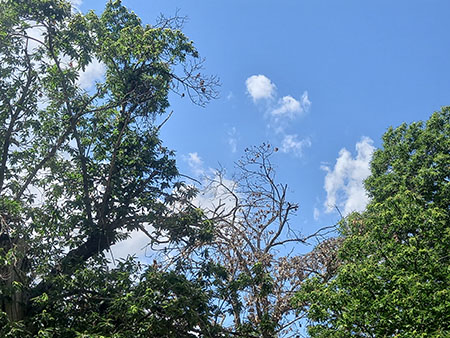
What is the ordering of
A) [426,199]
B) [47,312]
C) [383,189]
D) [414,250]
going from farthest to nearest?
[383,189], [426,199], [414,250], [47,312]

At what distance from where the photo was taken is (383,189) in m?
11.9

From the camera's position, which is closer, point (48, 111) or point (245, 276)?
point (245, 276)

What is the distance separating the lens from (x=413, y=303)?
759 cm

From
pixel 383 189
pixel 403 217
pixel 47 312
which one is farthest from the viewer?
pixel 383 189

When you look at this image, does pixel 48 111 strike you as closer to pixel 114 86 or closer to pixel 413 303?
pixel 114 86

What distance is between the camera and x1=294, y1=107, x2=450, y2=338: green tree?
756 cm

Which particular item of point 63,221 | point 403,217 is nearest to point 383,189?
point 403,217

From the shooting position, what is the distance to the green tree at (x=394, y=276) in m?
7.56

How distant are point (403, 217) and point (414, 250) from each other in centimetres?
81

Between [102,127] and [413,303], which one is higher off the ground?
[102,127]

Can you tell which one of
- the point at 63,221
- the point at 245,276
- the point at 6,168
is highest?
the point at 6,168

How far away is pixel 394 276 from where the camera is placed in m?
7.93

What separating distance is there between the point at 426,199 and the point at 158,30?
288 inches

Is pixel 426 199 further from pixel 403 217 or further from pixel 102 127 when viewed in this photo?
pixel 102 127
